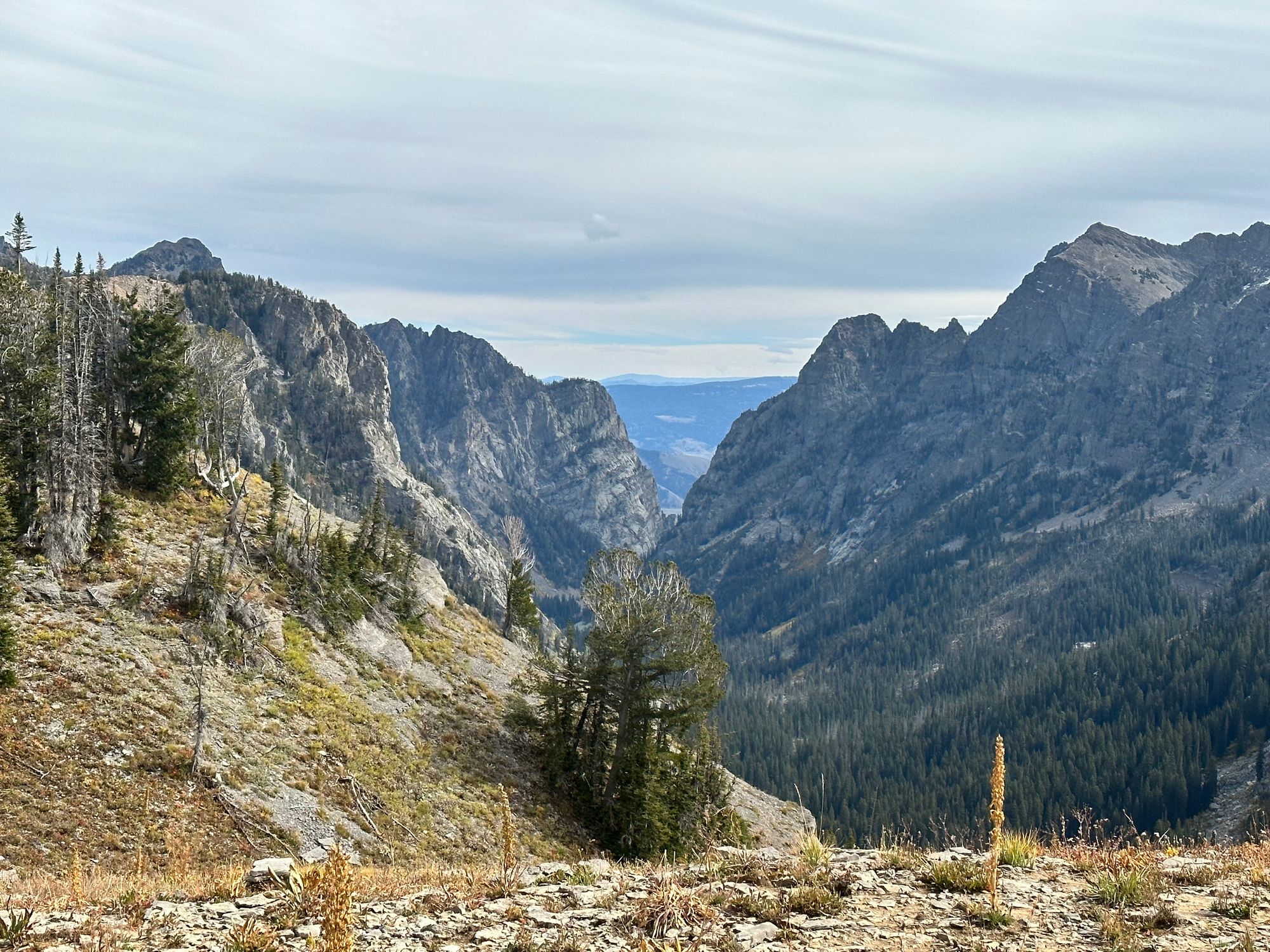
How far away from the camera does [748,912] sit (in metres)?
10.8

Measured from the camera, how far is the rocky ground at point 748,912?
32.1 feet

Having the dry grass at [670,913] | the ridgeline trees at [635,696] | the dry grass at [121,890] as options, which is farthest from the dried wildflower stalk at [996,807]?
the ridgeline trees at [635,696]

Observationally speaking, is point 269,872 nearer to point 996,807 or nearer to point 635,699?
point 996,807

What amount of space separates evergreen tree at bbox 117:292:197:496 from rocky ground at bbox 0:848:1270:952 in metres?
36.6

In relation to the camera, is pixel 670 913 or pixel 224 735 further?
pixel 224 735

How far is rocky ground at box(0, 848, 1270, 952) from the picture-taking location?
9789 mm

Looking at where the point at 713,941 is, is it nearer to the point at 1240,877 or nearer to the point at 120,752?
the point at 1240,877

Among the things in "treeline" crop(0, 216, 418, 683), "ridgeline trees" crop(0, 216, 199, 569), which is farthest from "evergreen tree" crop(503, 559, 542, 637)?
"ridgeline trees" crop(0, 216, 199, 569)

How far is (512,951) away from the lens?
9.52 m

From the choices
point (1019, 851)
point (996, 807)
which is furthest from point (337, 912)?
point (1019, 851)

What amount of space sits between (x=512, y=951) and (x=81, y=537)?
33872mm

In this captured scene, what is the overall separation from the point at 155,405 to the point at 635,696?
3129 centimetres

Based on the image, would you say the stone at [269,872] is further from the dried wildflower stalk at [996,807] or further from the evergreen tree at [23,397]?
the evergreen tree at [23,397]

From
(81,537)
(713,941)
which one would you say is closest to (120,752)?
(81,537)
